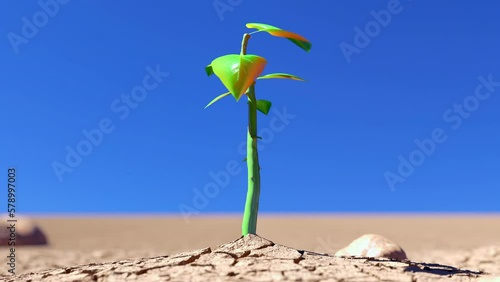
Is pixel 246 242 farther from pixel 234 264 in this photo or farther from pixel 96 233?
pixel 96 233

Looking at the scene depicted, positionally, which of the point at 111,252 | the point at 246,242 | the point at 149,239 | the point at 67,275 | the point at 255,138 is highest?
the point at 149,239

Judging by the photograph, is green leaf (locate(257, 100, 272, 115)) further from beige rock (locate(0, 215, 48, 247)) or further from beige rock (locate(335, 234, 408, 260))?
beige rock (locate(0, 215, 48, 247))

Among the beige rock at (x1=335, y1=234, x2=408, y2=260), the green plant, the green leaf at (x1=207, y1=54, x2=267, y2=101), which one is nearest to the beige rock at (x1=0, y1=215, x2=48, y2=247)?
the beige rock at (x1=335, y1=234, x2=408, y2=260)

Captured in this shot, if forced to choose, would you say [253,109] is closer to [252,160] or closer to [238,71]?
[252,160]

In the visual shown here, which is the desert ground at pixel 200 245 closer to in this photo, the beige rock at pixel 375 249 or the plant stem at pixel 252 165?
the beige rock at pixel 375 249

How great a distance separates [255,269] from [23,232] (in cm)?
984

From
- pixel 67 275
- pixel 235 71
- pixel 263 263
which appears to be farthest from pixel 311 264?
pixel 67 275

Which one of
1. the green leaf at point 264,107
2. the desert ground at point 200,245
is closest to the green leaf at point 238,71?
the green leaf at point 264,107

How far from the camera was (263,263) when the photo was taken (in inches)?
156

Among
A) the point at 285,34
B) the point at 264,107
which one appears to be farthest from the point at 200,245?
the point at 285,34

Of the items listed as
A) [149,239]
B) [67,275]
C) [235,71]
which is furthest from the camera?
[149,239]

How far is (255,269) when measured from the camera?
3.82 metres

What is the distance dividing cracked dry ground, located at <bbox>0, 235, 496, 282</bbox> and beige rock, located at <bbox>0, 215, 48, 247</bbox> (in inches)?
313

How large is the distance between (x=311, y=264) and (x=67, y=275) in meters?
1.96
